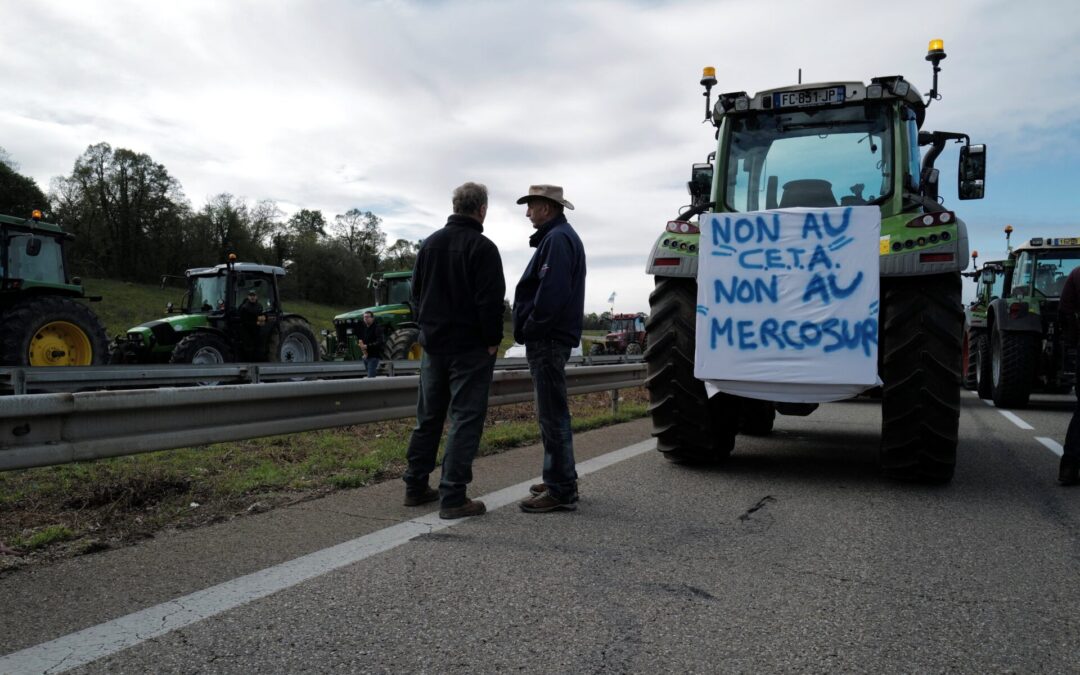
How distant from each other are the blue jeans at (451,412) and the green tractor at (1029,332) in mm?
9713

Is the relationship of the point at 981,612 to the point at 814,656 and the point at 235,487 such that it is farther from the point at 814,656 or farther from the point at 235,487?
the point at 235,487

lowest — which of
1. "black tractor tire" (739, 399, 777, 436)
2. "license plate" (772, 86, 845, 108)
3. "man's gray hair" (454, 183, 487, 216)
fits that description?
"black tractor tire" (739, 399, 777, 436)

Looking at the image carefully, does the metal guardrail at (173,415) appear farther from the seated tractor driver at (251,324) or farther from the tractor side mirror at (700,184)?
the seated tractor driver at (251,324)

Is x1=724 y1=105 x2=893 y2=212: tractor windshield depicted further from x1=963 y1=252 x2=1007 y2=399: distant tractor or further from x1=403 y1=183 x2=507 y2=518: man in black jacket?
x1=963 y1=252 x2=1007 y2=399: distant tractor

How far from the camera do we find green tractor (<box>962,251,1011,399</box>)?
1371cm

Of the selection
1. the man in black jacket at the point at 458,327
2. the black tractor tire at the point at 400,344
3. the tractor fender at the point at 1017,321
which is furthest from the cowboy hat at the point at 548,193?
the black tractor tire at the point at 400,344

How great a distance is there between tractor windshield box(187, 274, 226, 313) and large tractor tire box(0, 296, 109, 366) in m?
3.19

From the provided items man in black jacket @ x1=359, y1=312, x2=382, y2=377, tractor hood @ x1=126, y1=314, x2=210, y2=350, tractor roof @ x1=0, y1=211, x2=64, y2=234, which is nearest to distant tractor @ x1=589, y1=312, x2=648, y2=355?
man in black jacket @ x1=359, y1=312, x2=382, y2=377

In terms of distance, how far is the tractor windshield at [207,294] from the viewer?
15133 millimetres

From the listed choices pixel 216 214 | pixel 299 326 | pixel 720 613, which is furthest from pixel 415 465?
pixel 216 214

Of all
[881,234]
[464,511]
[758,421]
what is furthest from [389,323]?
[464,511]

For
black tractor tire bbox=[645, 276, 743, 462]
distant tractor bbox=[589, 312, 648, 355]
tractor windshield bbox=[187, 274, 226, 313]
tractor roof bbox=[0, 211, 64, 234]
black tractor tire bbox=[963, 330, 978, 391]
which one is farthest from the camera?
distant tractor bbox=[589, 312, 648, 355]

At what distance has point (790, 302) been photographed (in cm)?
536

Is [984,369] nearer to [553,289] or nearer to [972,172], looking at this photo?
[972,172]
